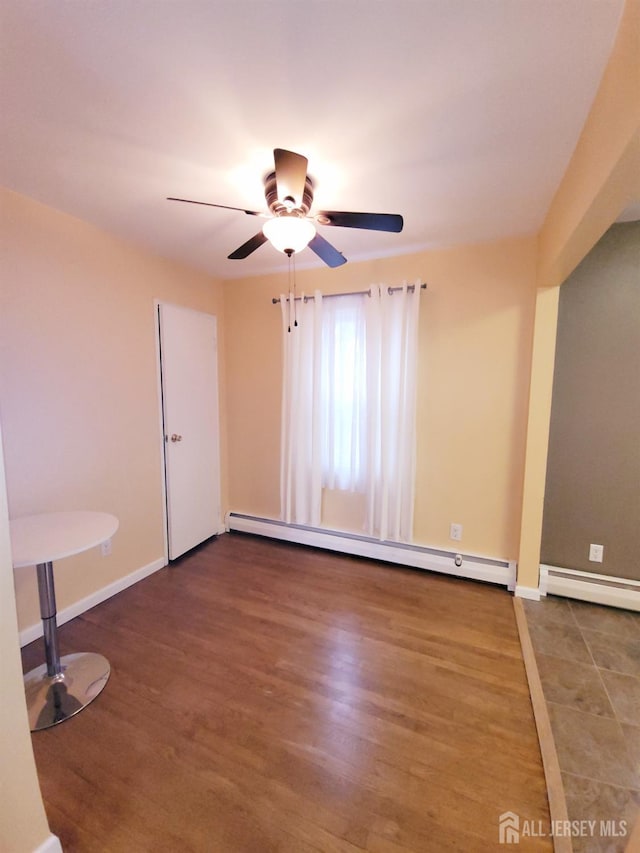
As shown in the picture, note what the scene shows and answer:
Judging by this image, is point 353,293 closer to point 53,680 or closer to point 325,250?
point 325,250

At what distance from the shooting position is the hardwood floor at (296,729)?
115 centimetres

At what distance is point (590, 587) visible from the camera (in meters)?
2.26

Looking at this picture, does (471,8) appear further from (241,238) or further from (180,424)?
(180,424)

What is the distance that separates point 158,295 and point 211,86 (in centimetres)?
172

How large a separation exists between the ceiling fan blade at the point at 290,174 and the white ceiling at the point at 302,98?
21cm

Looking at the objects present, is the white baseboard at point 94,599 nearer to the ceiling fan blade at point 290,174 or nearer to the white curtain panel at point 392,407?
the white curtain panel at point 392,407

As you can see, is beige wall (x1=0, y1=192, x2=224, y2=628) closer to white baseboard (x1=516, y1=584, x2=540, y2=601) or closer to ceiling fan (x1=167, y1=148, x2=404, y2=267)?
ceiling fan (x1=167, y1=148, x2=404, y2=267)

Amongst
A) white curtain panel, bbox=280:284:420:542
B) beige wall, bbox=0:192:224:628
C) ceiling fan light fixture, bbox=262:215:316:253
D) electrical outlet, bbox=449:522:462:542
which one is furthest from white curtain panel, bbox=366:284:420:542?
beige wall, bbox=0:192:224:628

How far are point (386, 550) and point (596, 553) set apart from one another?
55.7 inches

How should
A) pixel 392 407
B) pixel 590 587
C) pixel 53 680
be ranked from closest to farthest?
1. pixel 53 680
2. pixel 590 587
3. pixel 392 407

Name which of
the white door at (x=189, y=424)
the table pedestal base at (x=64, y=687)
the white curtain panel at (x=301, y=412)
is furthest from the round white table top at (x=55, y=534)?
the white curtain panel at (x=301, y=412)

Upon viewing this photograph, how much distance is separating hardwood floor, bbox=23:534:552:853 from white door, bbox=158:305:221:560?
70cm

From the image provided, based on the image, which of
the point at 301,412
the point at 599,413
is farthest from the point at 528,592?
the point at 301,412

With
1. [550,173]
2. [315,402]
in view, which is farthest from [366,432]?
[550,173]
